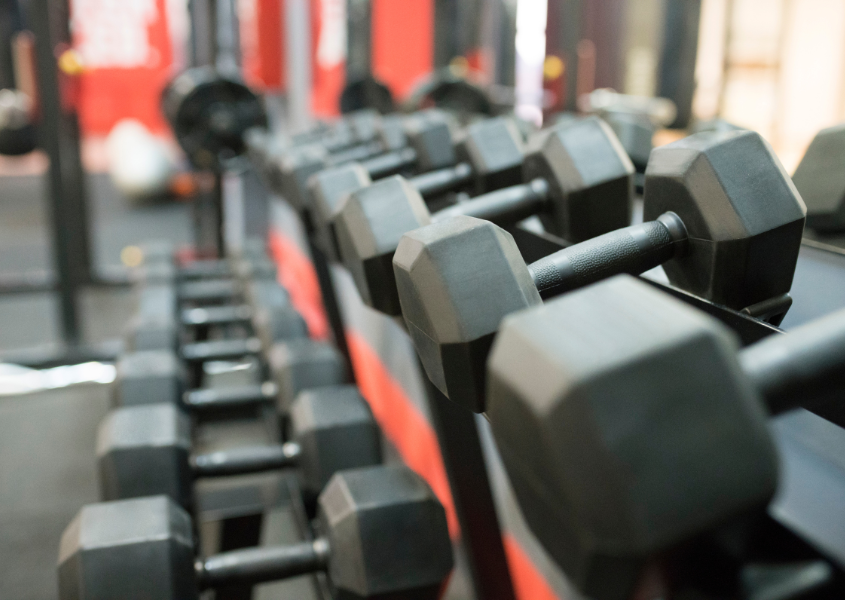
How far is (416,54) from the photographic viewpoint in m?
3.00

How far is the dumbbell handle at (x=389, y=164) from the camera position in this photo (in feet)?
2.93

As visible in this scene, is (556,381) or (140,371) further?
(140,371)

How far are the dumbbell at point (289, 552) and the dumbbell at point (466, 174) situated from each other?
22cm

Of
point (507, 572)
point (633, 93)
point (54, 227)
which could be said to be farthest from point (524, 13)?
point (507, 572)

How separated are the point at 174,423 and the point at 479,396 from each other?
0.60 m

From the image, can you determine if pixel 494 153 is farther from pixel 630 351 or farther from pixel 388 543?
pixel 630 351

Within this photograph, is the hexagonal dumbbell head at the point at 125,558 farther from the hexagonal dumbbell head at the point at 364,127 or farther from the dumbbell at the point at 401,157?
the hexagonal dumbbell head at the point at 364,127

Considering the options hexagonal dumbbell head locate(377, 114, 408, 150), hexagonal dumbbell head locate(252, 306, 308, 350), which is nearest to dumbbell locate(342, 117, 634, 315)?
hexagonal dumbbell head locate(377, 114, 408, 150)

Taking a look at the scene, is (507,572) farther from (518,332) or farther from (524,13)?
(524,13)

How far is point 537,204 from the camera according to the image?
1.69 feet

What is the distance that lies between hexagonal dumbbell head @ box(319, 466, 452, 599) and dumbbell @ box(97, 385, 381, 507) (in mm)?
186

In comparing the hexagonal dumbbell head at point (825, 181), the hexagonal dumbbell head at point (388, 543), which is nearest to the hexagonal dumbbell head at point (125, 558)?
the hexagonal dumbbell head at point (388, 543)

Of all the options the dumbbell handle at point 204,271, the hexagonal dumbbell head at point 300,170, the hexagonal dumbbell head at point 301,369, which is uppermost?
the hexagonal dumbbell head at point 300,170

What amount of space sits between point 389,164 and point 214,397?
1.58 feet
